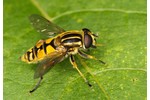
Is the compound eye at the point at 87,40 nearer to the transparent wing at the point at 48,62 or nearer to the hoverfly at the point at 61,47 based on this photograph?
the hoverfly at the point at 61,47

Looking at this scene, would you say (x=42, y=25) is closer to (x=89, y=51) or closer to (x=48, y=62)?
(x=89, y=51)

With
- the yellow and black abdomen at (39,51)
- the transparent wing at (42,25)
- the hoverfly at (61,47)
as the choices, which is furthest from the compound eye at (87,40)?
the transparent wing at (42,25)

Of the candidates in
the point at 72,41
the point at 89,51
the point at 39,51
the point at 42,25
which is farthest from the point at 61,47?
the point at 42,25

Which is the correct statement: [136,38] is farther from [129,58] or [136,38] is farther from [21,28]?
[21,28]

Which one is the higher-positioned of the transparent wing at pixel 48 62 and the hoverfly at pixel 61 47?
the hoverfly at pixel 61 47

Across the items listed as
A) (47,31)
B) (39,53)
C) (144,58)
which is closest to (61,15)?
(47,31)
